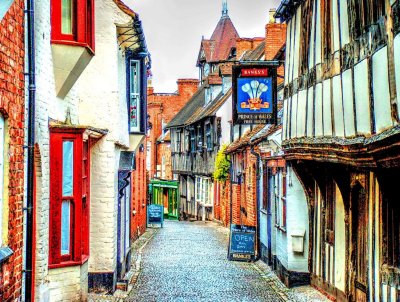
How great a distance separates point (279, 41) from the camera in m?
22.7

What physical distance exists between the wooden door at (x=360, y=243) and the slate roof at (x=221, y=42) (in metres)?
37.0

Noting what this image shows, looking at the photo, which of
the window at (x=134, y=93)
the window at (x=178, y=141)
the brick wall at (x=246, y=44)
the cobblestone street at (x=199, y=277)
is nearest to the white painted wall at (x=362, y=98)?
the cobblestone street at (x=199, y=277)

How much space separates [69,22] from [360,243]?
19.0 feet

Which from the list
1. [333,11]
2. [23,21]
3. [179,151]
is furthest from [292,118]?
[179,151]

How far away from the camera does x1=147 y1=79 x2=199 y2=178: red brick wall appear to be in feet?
179

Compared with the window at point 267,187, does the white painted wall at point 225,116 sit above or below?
above

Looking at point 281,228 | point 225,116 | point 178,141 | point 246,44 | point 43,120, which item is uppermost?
point 246,44

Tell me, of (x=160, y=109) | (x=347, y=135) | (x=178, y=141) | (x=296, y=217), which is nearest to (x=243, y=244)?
(x=296, y=217)

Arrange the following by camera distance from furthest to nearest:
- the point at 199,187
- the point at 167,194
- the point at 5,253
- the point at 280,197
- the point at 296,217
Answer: the point at 167,194
the point at 199,187
the point at 280,197
the point at 296,217
the point at 5,253

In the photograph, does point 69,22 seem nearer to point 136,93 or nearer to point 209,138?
point 136,93

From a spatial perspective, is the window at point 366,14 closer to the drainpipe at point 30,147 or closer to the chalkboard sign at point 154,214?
the drainpipe at point 30,147

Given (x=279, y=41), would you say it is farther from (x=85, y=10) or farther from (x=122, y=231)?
(x=85, y=10)

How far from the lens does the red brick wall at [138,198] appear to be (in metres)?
25.0

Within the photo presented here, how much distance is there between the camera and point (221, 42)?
171 feet
